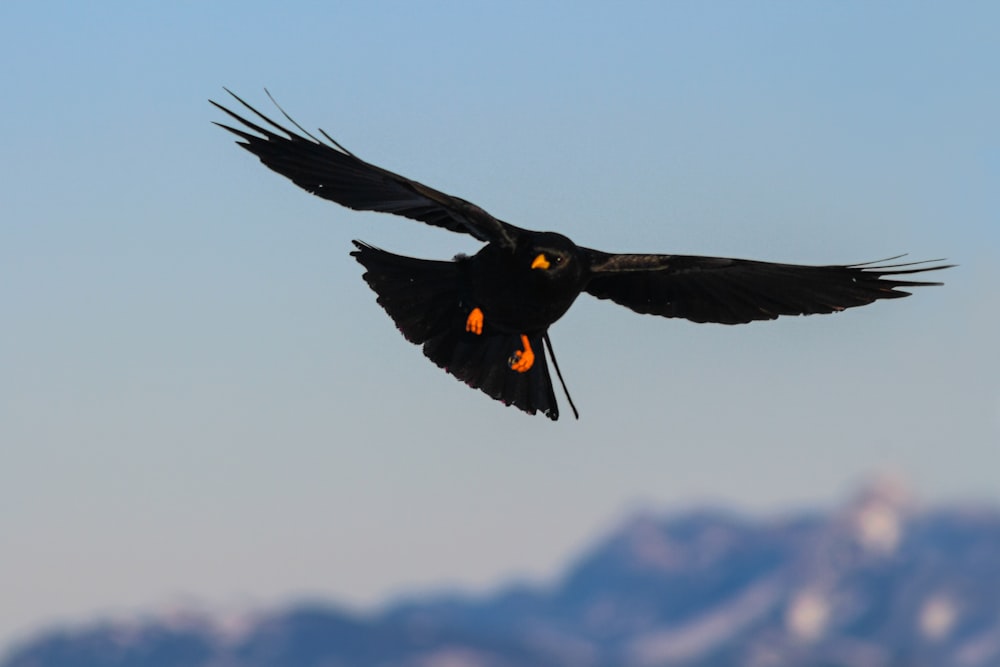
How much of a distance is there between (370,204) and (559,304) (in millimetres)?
1621

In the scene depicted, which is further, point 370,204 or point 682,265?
point 682,265

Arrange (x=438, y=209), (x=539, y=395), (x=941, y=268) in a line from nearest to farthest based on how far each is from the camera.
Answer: (x=438, y=209)
(x=941, y=268)
(x=539, y=395)

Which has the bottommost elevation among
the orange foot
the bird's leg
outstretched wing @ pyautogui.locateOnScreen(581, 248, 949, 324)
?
the orange foot

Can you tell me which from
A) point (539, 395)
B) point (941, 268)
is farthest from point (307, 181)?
point (941, 268)

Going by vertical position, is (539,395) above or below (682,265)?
below

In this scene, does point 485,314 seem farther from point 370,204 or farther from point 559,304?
point 370,204

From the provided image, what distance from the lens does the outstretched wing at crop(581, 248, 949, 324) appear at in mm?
12484

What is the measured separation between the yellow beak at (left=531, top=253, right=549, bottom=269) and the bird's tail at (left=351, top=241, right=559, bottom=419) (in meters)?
1.06

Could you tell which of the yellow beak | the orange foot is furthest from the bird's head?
the orange foot

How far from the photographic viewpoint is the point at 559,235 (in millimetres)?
11547

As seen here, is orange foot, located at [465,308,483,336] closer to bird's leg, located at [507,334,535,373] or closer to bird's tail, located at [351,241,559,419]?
bird's tail, located at [351,241,559,419]

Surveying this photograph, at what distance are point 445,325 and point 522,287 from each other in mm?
1222

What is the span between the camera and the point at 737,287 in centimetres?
1267

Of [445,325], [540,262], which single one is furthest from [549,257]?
[445,325]
